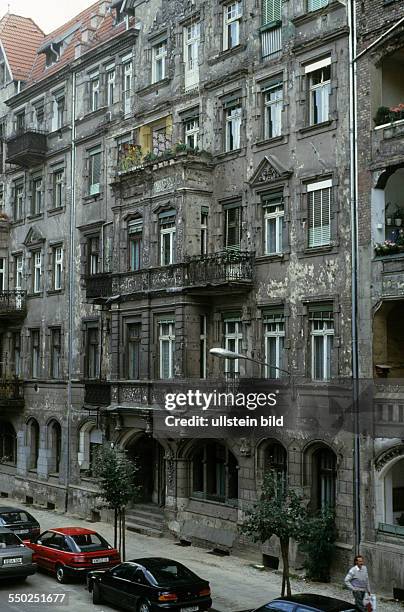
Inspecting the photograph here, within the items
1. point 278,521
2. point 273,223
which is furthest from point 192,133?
point 278,521

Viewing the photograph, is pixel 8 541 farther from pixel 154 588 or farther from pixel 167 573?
pixel 154 588

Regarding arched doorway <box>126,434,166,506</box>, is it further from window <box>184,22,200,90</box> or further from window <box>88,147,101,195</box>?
window <box>184,22,200,90</box>

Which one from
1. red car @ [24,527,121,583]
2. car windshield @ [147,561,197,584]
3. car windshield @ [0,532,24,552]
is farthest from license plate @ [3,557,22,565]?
car windshield @ [147,561,197,584]

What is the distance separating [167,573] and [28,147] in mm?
25751

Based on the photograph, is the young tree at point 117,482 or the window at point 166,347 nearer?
the young tree at point 117,482

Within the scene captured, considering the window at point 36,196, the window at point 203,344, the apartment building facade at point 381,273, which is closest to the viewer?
the apartment building facade at point 381,273

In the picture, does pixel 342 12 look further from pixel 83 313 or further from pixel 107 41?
pixel 83 313

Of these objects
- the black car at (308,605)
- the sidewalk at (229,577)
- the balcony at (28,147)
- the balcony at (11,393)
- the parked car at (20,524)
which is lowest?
the sidewalk at (229,577)

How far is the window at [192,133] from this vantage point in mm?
32409

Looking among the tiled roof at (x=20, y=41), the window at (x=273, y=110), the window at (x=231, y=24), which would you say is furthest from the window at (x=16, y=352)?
the window at (x=273, y=110)

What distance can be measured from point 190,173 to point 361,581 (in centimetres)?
1594

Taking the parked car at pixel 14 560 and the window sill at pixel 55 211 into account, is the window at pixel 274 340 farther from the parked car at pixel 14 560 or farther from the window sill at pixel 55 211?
the window sill at pixel 55 211

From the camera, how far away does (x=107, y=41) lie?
123 feet

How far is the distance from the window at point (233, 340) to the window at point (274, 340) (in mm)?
1307
